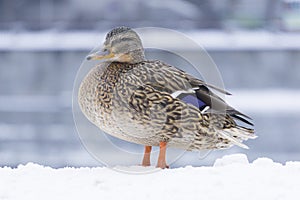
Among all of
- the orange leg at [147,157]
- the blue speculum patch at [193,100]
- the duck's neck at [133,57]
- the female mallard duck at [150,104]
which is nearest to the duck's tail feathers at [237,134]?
the female mallard duck at [150,104]

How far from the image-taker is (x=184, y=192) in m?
1.76

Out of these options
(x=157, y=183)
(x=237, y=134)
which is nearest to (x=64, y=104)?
(x=237, y=134)

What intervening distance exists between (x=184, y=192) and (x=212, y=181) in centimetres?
12

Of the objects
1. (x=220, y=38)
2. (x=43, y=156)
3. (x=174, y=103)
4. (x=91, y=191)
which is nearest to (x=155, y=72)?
(x=174, y=103)

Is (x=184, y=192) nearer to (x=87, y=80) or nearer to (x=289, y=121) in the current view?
(x=87, y=80)

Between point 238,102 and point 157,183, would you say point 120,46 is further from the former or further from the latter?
point 238,102

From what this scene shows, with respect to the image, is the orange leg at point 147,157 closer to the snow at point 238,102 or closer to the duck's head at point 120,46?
the duck's head at point 120,46

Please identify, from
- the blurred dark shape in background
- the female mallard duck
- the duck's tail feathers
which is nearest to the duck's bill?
the female mallard duck

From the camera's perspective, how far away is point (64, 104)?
8.23 metres

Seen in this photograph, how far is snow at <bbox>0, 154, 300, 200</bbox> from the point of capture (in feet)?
5.77

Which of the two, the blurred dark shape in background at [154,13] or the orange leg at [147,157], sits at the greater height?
the blurred dark shape in background at [154,13]

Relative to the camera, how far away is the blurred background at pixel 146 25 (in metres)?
8.12

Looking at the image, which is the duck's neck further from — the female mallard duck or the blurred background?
the blurred background

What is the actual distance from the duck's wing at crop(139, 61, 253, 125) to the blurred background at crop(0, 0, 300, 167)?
5464mm
